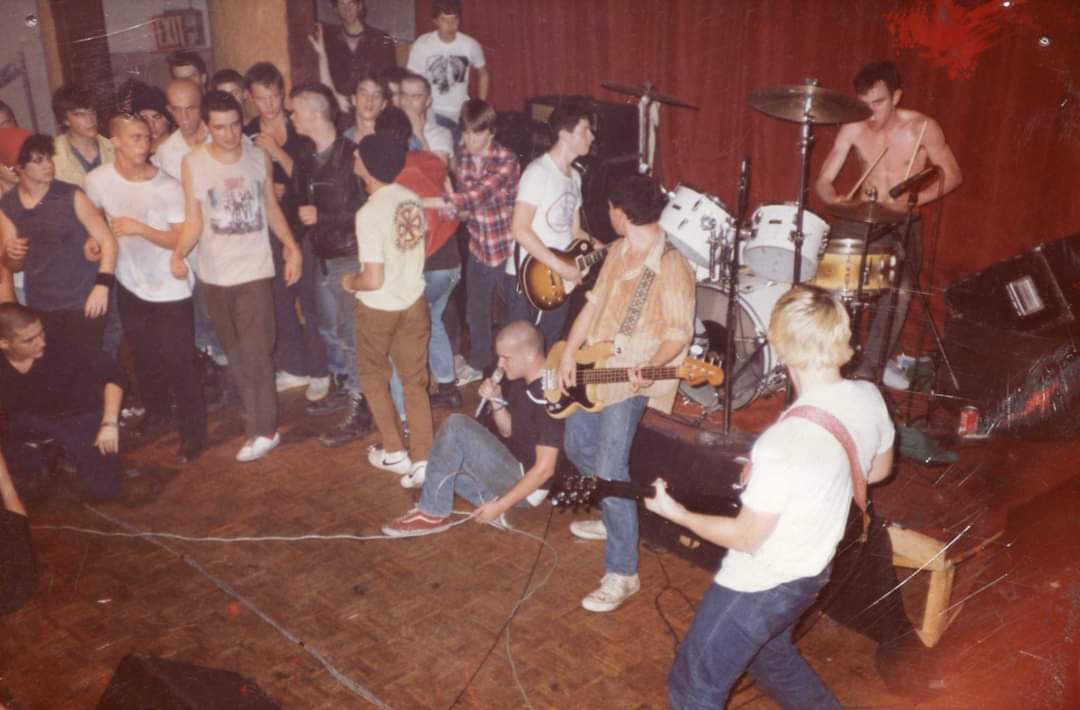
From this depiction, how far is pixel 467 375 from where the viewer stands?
667 centimetres

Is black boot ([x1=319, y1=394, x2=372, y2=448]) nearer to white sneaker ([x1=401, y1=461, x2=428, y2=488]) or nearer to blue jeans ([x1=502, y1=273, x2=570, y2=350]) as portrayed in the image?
white sneaker ([x1=401, y1=461, x2=428, y2=488])

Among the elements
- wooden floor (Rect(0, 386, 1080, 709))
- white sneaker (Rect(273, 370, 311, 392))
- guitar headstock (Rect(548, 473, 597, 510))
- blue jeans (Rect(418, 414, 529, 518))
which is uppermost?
guitar headstock (Rect(548, 473, 597, 510))

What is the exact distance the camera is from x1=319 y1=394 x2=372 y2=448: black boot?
5.72 metres

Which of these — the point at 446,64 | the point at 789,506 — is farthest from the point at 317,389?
the point at 789,506

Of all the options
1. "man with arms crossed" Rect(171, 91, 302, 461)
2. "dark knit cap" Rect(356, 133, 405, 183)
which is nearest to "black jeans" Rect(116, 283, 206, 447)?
"man with arms crossed" Rect(171, 91, 302, 461)

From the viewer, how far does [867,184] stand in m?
5.85

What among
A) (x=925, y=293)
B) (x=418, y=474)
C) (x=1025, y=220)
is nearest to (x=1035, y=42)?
(x=1025, y=220)

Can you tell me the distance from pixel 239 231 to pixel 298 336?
1.38 metres

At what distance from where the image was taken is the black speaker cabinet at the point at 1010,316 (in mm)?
5164

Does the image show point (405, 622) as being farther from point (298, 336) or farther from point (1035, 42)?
point (1035, 42)

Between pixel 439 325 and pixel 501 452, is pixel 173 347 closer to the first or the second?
pixel 439 325

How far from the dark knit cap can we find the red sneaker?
183 cm

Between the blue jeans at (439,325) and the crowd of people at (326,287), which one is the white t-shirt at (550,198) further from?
the blue jeans at (439,325)

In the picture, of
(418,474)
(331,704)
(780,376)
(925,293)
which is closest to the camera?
(331,704)
